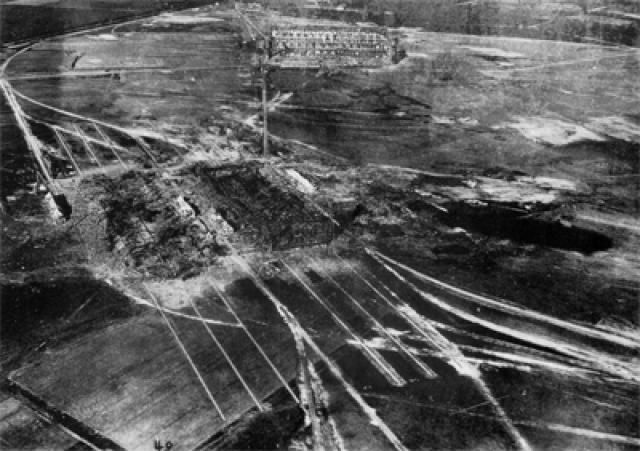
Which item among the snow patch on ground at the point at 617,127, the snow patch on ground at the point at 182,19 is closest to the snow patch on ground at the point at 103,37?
the snow patch on ground at the point at 182,19

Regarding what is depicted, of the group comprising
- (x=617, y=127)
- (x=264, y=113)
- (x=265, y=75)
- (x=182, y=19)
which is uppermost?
(x=182, y=19)

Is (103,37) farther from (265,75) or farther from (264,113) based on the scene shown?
(264,113)

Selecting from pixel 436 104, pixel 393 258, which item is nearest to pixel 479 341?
pixel 393 258

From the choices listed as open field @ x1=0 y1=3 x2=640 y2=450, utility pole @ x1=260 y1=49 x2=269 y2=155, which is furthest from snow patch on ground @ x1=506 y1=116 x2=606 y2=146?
utility pole @ x1=260 y1=49 x2=269 y2=155

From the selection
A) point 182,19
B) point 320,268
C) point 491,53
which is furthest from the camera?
point 182,19

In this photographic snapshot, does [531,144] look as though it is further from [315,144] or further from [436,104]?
[315,144]

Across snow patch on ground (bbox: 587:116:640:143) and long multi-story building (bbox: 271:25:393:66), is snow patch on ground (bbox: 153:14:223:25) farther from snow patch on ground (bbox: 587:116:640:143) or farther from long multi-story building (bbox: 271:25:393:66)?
snow patch on ground (bbox: 587:116:640:143)

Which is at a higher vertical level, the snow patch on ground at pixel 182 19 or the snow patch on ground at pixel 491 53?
the snow patch on ground at pixel 182 19

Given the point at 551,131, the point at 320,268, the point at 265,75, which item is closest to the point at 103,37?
the point at 265,75

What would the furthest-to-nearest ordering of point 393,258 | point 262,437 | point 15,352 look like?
point 393,258, point 15,352, point 262,437

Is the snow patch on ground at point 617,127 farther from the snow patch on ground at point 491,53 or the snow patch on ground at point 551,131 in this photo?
the snow patch on ground at point 491,53

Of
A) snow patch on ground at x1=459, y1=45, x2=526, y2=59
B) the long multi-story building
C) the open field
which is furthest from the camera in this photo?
snow patch on ground at x1=459, y1=45, x2=526, y2=59
